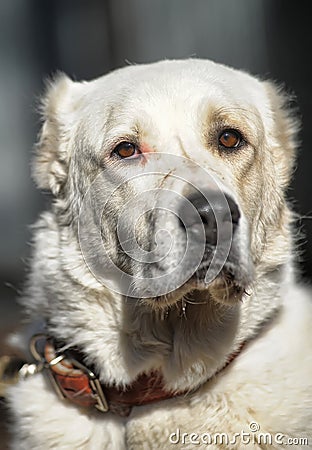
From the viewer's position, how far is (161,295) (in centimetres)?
264

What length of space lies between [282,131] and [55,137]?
97 centimetres

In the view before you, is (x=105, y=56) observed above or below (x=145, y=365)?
below

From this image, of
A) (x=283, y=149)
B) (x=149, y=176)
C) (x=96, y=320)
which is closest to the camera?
(x=149, y=176)

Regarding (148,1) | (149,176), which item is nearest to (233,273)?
(149,176)

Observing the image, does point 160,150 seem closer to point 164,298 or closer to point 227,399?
point 164,298

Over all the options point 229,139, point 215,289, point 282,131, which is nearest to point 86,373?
point 215,289

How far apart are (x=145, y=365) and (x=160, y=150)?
2.61 feet

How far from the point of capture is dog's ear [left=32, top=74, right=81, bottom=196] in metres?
3.26

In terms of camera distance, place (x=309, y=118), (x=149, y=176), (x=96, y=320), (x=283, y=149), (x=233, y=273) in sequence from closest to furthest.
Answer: (x=233, y=273), (x=149, y=176), (x=96, y=320), (x=283, y=149), (x=309, y=118)

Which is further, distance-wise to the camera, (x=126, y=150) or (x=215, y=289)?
(x=126, y=150)

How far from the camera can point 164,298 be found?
2.65 meters

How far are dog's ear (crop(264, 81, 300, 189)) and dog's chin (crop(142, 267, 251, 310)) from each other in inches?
26.9

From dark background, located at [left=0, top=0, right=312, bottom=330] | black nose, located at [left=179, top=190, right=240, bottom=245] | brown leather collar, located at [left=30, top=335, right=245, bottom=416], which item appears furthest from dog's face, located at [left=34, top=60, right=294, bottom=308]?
dark background, located at [left=0, top=0, right=312, bottom=330]

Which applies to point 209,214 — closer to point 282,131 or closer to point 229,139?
point 229,139
